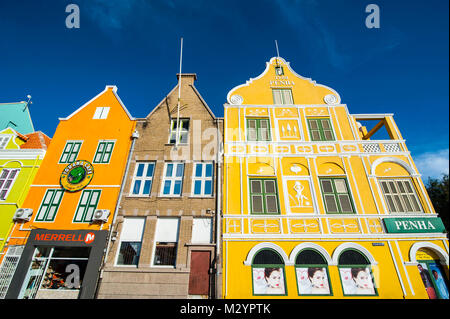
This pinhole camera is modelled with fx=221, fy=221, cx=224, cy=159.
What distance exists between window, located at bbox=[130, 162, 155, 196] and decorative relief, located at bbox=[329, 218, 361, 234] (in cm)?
1117

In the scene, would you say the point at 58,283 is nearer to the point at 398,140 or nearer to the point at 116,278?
the point at 116,278

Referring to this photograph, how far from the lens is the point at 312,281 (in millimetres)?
11281

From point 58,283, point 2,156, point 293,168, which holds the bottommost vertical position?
A: point 58,283

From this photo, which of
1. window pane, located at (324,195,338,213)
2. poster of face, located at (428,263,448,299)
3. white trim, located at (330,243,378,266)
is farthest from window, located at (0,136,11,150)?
poster of face, located at (428,263,448,299)

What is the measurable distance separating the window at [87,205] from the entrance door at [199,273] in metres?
6.85

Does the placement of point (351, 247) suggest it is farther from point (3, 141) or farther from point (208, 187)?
point (3, 141)

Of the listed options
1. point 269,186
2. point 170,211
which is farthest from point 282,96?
point 170,211

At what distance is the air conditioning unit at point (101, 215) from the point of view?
42.2ft

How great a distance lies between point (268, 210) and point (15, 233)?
49.4 ft

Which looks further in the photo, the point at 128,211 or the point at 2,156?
the point at 2,156

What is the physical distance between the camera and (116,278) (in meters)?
11.6

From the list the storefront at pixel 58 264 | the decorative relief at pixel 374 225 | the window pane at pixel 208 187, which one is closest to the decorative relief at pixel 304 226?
the decorative relief at pixel 374 225

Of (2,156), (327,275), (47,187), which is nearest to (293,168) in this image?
(327,275)

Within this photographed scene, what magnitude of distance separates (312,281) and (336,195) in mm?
5169
